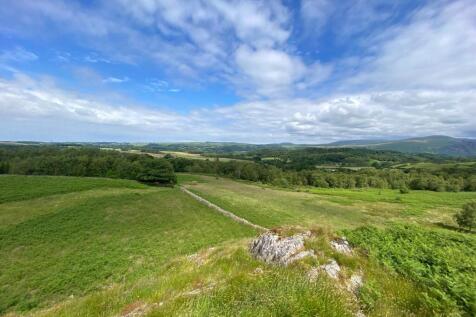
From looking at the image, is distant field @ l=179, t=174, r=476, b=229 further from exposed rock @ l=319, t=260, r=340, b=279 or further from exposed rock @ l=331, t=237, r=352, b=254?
exposed rock @ l=319, t=260, r=340, b=279

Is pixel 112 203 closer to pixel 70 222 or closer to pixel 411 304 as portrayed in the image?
pixel 70 222

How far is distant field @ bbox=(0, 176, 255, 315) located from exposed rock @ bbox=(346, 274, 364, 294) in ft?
53.2

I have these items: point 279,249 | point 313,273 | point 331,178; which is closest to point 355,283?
point 313,273

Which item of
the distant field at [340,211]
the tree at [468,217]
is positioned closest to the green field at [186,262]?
the distant field at [340,211]

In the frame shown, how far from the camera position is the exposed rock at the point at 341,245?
9.45 metres

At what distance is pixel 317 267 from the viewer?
8445mm

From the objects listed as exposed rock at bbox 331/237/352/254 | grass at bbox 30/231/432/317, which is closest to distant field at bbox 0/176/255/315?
grass at bbox 30/231/432/317

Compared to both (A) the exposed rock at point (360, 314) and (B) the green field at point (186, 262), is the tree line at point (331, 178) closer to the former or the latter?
(B) the green field at point (186, 262)

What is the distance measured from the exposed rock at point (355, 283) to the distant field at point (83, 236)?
53.2ft

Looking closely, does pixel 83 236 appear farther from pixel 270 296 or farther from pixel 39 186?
pixel 39 186

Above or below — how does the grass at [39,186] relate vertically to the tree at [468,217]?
above

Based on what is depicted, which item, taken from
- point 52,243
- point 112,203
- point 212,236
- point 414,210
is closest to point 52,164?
point 112,203

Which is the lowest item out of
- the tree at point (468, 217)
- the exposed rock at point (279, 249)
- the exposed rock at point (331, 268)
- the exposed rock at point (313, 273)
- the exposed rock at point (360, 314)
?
the tree at point (468, 217)

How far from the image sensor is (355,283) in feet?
24.4
